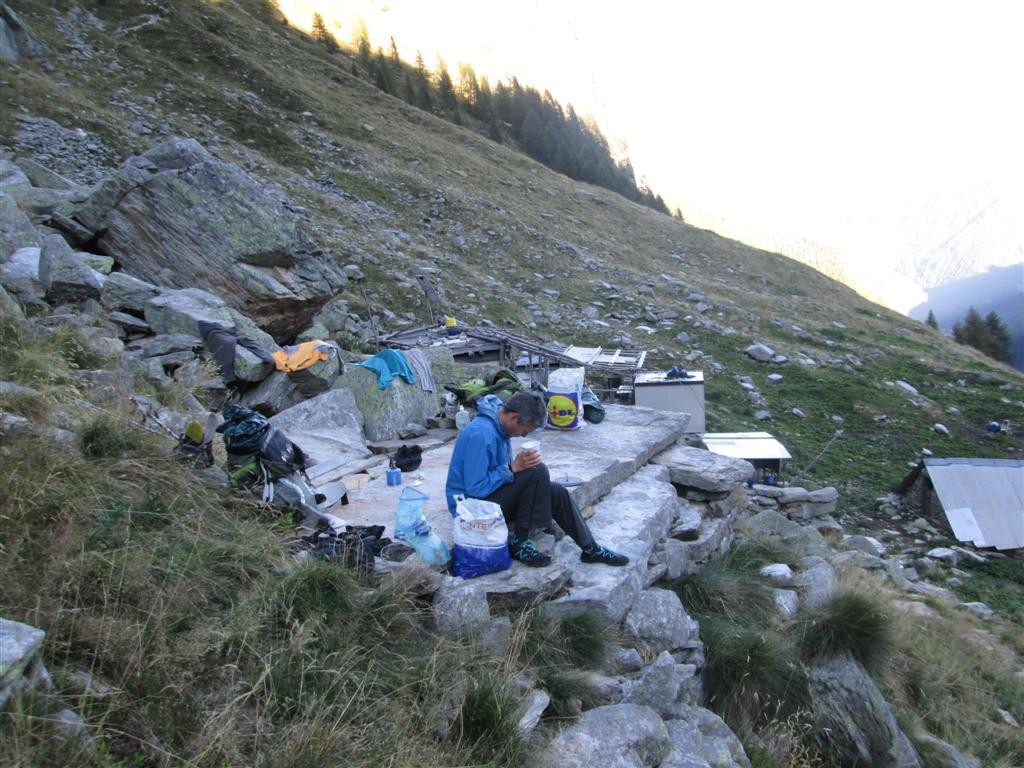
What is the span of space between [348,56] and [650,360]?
132ft

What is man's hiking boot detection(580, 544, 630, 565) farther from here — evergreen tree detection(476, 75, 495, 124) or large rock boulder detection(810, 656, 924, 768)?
evergreen tree detection(476, 75, 495, 124)

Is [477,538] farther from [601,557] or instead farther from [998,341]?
[998,341]

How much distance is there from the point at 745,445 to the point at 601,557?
343 inches

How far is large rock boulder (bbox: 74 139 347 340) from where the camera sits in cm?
996

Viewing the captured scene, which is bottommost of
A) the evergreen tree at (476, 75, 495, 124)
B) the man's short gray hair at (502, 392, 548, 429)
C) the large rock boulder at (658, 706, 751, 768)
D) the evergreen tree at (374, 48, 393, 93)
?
the large rock boulder at (658, 706, 751, 768)

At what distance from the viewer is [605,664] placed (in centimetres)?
380

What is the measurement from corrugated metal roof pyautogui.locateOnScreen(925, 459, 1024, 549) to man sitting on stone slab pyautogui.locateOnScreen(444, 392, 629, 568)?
1020cm

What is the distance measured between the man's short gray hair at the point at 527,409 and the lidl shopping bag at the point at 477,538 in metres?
0.59

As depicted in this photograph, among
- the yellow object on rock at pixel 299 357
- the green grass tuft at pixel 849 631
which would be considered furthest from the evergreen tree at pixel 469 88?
the green grass tuft at pixel 849 631

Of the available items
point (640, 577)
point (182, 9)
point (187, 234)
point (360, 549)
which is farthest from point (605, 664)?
point (182, 9)

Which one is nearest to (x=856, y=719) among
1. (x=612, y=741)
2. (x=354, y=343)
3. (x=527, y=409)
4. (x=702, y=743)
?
(x=702, y=743)

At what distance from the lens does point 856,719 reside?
4.46 metres

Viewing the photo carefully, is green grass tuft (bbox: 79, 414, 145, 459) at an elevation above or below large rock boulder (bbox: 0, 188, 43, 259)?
below

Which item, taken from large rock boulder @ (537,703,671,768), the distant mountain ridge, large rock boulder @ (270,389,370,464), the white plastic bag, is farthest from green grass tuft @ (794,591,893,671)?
the distant mountain ridge
